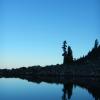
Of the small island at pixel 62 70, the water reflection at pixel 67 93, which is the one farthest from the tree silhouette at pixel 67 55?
the water reflection at pixel 67 93

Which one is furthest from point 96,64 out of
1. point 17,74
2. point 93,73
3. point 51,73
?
point 17,74

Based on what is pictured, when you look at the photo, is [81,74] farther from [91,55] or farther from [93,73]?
[91,55]

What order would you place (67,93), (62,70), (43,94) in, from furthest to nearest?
(62,70) < (67,93) < (43,94)

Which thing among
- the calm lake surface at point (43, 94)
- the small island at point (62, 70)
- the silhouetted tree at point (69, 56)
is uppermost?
the silhouetted tree at point (69, 56)

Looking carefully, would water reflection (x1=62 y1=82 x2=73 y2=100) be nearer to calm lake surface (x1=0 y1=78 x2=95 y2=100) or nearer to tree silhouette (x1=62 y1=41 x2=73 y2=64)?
calm lake surface (x1=0 y1=78 x2=95 y2=100)

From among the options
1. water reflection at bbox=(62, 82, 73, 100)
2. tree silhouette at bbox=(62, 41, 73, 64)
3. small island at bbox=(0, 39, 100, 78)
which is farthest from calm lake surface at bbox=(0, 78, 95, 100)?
tree silhouette at bbox=(62, 41, 73, 64)

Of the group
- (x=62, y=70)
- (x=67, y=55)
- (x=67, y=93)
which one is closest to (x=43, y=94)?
(x=67, y=93)

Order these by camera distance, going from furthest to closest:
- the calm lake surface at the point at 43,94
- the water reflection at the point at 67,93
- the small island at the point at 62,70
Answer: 1. the small island at the point at 62,70
2. the water reflection at the point at 67,93
3. the calm lake surface at the point at 43,94

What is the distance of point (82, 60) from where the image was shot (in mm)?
178750

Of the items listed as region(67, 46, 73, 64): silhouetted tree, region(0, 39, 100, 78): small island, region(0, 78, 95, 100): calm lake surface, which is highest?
region(67, 46, 73, 64): silhouetted tree

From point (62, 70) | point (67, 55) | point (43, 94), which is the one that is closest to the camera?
point (43, 94)

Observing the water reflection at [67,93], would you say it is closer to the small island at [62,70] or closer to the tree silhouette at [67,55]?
the small island at [62,70]

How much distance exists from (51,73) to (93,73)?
20606 mm

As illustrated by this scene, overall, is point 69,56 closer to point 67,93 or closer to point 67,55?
point 67,55
